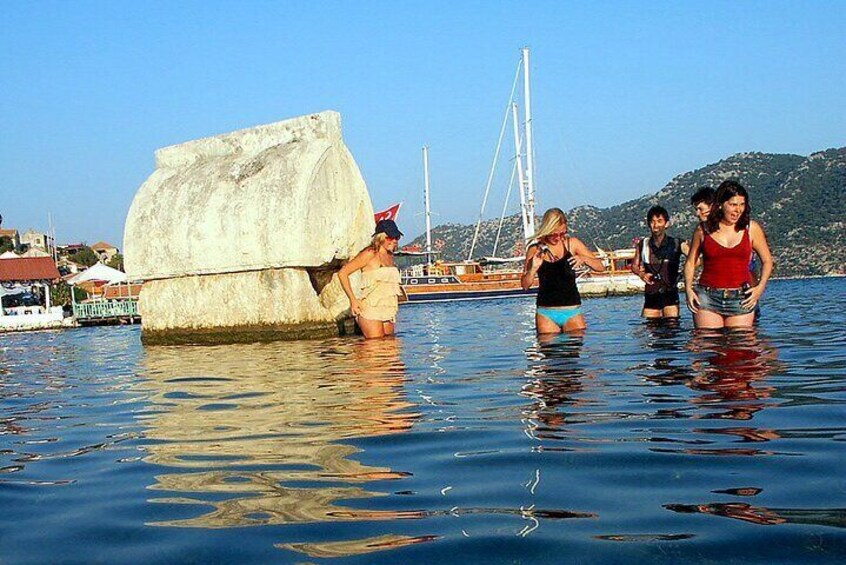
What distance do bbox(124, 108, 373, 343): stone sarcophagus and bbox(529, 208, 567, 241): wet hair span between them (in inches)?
165

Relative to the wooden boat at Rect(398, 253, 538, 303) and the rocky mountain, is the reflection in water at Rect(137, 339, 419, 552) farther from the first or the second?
the rocky mountain

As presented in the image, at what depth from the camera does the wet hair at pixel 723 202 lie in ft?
24.6

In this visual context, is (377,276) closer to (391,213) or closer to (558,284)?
(558,284)

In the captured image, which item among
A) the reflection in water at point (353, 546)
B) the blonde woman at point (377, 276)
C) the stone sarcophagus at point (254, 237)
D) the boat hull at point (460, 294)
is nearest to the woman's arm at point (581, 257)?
the blonde woman at point (377, 276)

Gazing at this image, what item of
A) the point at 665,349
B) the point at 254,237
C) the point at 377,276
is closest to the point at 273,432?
the point at 665,349

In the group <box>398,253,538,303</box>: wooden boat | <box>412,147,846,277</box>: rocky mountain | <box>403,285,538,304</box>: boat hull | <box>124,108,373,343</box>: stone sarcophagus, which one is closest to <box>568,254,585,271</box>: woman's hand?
<box>124,108,373,343</box>: stone sarcophagus

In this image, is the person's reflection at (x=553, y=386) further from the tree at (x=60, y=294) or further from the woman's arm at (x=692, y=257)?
the tree at (x=60, y=294)

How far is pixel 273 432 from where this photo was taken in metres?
4.33

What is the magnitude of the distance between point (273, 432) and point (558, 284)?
5374 mm

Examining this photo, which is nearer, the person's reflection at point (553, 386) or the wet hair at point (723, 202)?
the person's reflection at point (553, 386)

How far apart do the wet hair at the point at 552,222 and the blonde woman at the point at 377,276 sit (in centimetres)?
245

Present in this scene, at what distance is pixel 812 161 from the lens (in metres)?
105

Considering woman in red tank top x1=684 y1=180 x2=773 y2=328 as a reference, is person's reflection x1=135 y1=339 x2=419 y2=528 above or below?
below

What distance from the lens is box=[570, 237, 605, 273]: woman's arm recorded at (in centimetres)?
890
